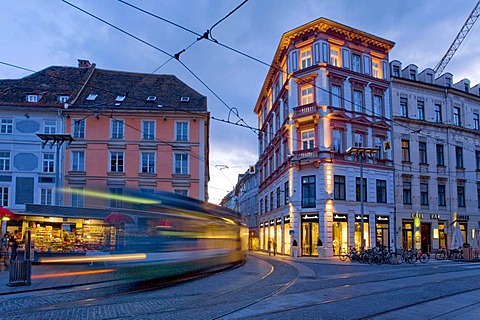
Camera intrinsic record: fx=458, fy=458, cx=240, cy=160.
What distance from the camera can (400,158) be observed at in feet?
139

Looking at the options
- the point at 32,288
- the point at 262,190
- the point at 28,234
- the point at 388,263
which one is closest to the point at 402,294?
the point at 32,288

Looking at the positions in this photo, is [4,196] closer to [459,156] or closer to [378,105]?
[378,105]

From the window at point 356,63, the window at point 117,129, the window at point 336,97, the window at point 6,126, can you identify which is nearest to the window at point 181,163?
the window at point 117,129

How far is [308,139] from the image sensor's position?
39.8 m

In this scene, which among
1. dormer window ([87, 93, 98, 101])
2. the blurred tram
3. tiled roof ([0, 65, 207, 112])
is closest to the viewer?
the blurred tram

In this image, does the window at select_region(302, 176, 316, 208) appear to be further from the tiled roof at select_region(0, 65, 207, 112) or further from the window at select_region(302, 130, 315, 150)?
the tiled roof at select_region(0, 65, 207, 112)

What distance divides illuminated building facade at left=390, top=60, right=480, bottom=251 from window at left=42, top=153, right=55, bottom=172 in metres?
32.3

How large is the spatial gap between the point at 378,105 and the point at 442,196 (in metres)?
11.3

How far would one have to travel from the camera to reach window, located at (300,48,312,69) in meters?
40.1

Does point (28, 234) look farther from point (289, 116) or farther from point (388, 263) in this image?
point (289, 116)

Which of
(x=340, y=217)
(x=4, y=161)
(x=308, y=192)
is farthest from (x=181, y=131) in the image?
(x=340, y=217)

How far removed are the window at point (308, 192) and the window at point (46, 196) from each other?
2349 centimetres

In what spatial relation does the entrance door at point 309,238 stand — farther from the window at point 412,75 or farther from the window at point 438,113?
the window at point 412,75

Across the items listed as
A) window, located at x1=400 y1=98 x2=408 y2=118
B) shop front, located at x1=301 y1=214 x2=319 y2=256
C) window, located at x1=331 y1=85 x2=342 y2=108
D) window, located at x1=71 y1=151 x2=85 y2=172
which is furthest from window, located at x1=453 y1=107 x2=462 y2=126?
window, located at x1=71 y1=151 x2=85 y2=172
